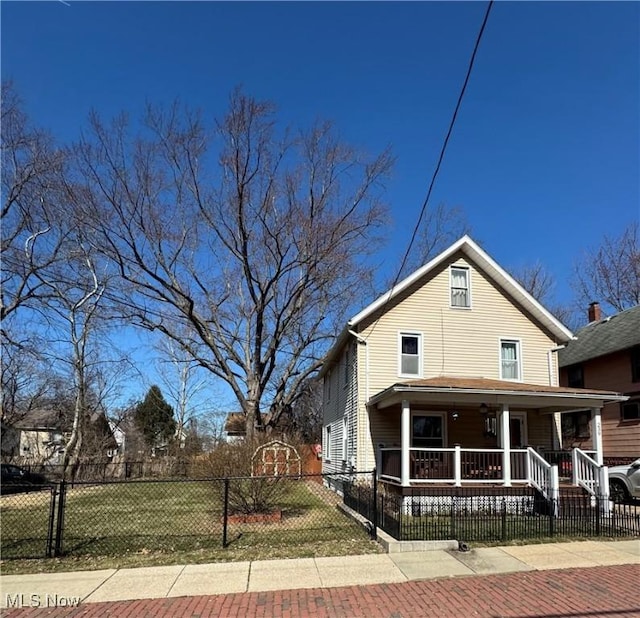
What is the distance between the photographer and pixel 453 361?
17.1 m

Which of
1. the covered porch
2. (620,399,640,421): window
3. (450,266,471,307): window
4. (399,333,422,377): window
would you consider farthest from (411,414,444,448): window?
(620,399,640,421): window

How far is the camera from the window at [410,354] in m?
16.9

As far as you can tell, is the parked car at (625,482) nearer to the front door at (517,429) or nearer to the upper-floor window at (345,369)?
the front door at (517,429)

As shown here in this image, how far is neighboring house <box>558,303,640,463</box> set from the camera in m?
19.3

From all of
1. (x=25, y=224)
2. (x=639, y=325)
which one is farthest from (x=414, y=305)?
(x=25, y=224)

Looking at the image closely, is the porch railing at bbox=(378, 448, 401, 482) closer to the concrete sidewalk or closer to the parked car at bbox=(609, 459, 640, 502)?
the parked car at bbox=(609, 459, 640, 502)

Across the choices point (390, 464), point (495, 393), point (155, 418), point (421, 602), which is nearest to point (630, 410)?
point (495, 393)

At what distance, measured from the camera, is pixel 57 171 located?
20812mm

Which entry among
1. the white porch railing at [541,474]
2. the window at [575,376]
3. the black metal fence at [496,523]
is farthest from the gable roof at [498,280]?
the black metal fence at [496,523]

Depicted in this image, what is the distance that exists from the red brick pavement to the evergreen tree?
127 ft

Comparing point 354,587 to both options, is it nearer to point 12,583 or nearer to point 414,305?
point 12,583

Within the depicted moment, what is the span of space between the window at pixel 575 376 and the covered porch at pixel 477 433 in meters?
6.96

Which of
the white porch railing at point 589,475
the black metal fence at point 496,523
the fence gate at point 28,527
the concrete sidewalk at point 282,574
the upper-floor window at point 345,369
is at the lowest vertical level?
the fence gate at point 28,527

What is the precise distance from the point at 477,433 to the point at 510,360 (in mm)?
2720
